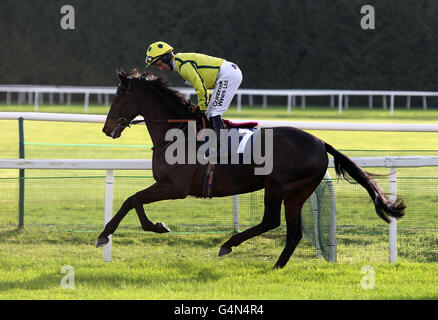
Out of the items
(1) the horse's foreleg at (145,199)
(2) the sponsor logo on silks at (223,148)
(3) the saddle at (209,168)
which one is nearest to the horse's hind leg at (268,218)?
(2) the sponsor logo on silks at (223,148)

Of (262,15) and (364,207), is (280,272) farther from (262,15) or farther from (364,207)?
(262,15)

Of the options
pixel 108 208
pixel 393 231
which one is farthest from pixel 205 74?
pixel 393 231

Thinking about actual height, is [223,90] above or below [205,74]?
below

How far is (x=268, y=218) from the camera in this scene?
204 inches

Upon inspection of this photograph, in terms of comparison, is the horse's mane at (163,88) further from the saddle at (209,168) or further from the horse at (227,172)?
the saddle at (209,168)

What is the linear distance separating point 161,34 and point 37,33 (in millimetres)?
4849

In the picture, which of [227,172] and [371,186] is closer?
[227,172]

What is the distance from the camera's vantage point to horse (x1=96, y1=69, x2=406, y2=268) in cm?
505

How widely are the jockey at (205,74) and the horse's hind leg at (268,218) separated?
529 millimetres

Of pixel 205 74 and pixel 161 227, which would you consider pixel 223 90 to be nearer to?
→ pixel 205 74

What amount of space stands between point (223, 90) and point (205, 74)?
6.5 inches

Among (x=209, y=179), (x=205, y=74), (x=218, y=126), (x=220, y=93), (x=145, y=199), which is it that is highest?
(x=205, y=74)

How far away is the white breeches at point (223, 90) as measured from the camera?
5.18m
